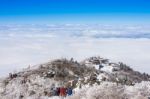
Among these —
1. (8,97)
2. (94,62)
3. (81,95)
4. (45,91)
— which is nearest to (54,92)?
(45,91)

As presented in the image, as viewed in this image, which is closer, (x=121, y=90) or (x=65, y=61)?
(x=121, y=90)

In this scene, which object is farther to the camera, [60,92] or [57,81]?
[57,81]

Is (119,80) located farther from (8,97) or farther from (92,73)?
(8,97)

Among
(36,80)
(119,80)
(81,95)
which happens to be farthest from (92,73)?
(81,95)

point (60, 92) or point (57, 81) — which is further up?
point (57, 81)

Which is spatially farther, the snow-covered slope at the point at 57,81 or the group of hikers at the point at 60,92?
the group of hikers at the point at 60,92

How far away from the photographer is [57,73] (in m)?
45.3

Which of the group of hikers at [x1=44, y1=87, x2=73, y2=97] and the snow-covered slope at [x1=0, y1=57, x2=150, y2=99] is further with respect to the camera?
the group of hikers at [x1=44, y1=87, x2=73, y2=97]

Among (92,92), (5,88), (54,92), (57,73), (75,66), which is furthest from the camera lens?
(75,66)

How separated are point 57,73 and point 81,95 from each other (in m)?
14.1

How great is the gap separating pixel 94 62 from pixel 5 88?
22.3 m

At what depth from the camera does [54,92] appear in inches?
Result: 1516

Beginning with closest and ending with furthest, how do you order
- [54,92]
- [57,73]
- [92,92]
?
[92,92] → [54,92] → [57,73]

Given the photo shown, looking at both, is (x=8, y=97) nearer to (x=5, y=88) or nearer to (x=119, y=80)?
(x=5, y=88)
